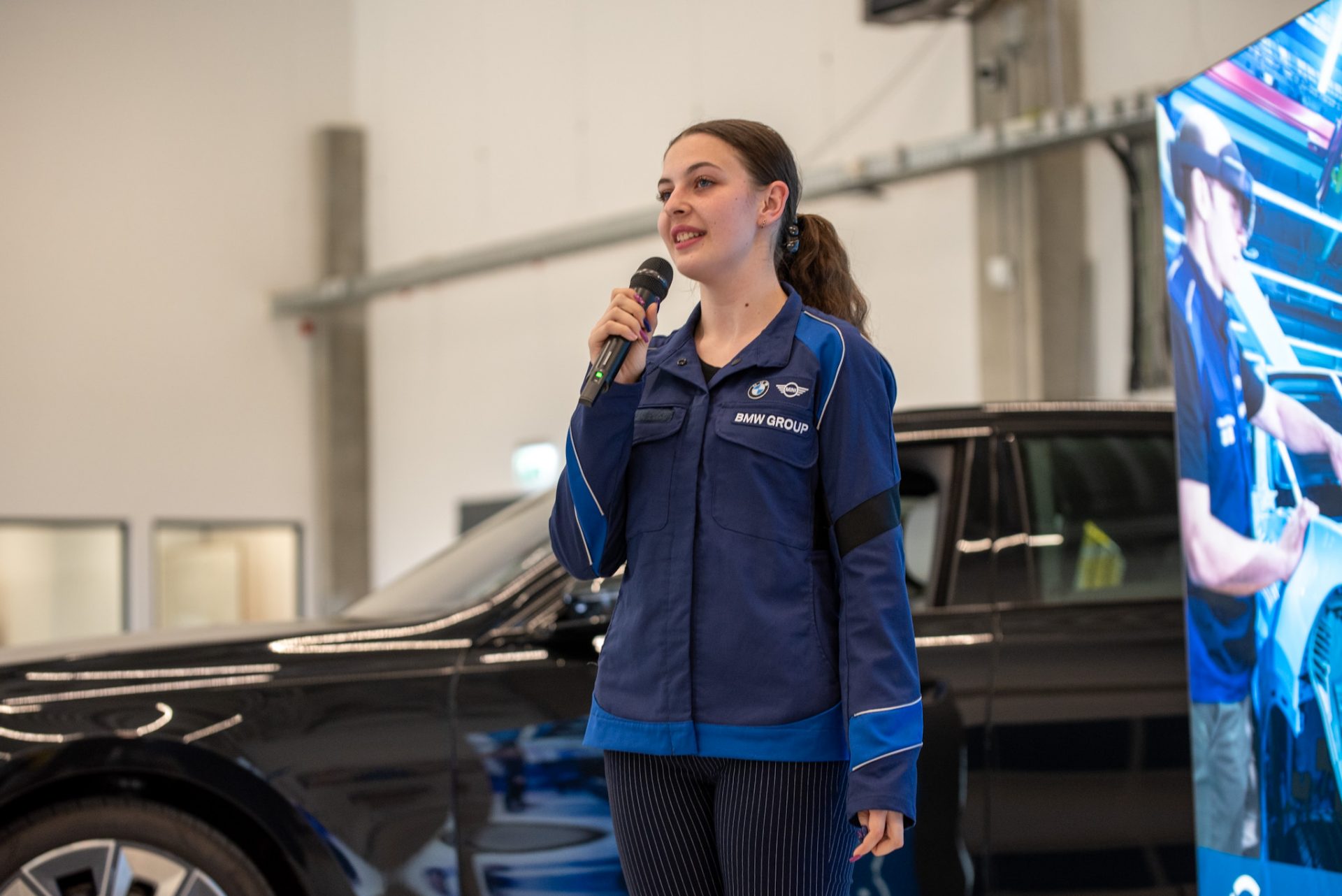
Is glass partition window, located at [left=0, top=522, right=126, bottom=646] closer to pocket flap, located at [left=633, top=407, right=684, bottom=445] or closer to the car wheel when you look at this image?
the car wheel

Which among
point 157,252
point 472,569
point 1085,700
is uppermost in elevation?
point 157,252

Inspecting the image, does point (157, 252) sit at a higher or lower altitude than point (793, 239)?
higher

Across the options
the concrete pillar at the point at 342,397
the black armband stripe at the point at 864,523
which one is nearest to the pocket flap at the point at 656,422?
the black armband stripe at the point at 864,523

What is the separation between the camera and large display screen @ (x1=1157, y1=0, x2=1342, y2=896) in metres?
2.04

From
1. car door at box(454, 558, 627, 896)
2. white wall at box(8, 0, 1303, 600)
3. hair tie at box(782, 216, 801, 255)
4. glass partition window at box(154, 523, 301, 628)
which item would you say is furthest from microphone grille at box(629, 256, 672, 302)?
glass partition window at box(154, 523, 301, 628)

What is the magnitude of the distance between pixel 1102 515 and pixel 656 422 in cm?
161

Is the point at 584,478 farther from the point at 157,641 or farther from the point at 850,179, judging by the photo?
the point at 850,179

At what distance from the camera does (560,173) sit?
1138cm

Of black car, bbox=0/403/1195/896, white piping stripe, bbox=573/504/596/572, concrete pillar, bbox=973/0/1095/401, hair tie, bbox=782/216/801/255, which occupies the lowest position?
black car, bbox=0/403/1195/896

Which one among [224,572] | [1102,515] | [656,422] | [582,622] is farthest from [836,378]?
[224,572]

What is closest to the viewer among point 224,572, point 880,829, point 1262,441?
point 880,829

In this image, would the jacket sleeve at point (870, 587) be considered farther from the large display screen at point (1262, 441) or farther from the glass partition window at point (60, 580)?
the glass partition window at point (60, 580)

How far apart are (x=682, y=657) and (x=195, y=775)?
1.41 metres

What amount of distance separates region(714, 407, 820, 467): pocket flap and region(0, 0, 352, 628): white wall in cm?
1034
